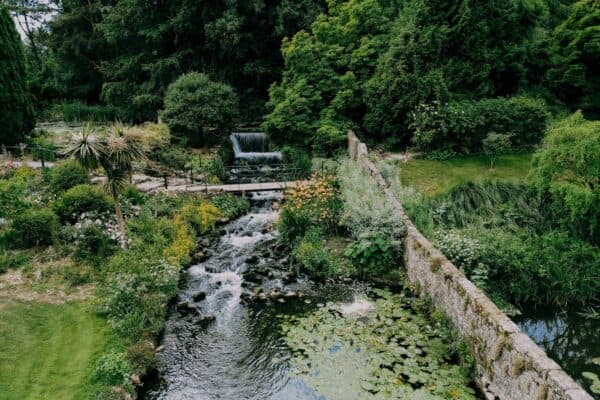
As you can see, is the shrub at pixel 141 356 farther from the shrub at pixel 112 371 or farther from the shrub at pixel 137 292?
the shrub at pixel 137 292

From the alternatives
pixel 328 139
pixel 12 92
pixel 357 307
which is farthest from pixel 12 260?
pixel 328 139

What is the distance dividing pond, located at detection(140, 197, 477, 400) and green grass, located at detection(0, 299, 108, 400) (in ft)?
4.29

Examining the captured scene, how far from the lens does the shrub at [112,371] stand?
24.6 ft

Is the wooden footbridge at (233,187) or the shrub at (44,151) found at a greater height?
the shrub at (44,151)

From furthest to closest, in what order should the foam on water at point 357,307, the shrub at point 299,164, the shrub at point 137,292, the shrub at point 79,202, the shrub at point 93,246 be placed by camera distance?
the shrub at point 299,164 → the shrub at point 79,202 → the shrub at point 93,246 → the foam on water at point 357,307 → the shrub at point 137,292

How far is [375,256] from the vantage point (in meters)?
11.8

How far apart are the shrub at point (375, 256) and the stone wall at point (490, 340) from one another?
0.90 metres

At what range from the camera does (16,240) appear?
39.8 ft

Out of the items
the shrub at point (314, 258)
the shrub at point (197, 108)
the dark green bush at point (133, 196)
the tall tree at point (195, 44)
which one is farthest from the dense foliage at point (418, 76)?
the shrub at point (314, 258)

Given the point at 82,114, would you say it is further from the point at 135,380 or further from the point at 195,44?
the point at 135,380

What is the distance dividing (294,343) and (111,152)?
23.0 feet

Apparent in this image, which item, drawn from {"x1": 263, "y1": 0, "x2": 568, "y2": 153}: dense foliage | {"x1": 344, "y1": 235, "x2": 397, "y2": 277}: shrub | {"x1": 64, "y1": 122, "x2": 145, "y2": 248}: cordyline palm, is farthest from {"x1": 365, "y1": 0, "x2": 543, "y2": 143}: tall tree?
{"x1": 64, "y1": 122, "x2": 145, "y2": 248}: cordyline palm

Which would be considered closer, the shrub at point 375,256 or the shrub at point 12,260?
the shrub at point 12,260

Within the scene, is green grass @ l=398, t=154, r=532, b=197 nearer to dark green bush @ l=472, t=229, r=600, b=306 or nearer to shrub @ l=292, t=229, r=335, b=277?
dark green bush @ l=472, t=229, r=600, b=306
